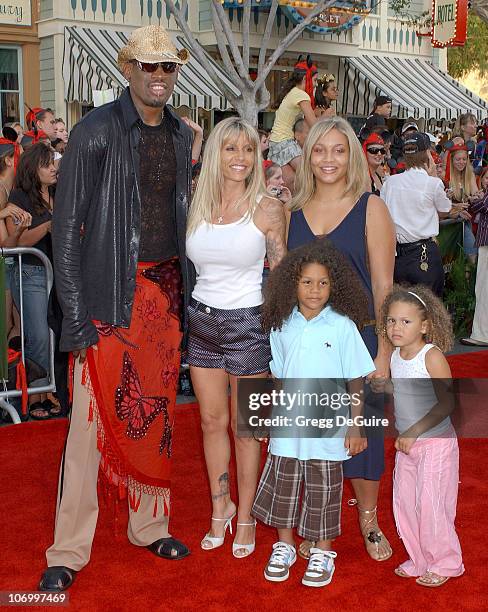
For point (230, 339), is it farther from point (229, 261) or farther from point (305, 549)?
point (305, 549)

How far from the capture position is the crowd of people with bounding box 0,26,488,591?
372cm

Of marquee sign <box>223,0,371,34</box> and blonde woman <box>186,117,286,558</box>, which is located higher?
marquee sign <box>223,0,371,34</box>

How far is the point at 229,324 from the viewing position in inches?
154

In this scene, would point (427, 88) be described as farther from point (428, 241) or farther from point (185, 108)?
point (428, 241)

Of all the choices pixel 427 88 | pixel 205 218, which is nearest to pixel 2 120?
pixel 427 88

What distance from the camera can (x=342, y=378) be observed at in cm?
373

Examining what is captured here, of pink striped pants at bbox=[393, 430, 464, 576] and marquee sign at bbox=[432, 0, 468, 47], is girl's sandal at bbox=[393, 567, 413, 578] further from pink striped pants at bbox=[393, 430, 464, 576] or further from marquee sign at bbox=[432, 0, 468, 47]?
marquee sign at bbox=[432, 0, 468, 47]

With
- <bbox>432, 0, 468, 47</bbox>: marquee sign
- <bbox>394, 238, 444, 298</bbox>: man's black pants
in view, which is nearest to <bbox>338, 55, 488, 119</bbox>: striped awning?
<bbox>432, 0, 468, 47</bbox>: marquee sign

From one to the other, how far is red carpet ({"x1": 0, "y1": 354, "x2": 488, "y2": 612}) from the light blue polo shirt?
1.89 feet

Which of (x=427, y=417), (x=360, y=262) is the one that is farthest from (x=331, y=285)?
(x=427, y=417)

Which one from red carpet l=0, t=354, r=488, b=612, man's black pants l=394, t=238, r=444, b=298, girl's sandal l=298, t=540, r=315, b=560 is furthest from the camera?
man's black pants l=394, t=238, r=444, b=298

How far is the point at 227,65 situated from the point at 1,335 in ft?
34.0

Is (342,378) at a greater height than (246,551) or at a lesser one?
greater

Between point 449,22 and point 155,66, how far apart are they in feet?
59.8
